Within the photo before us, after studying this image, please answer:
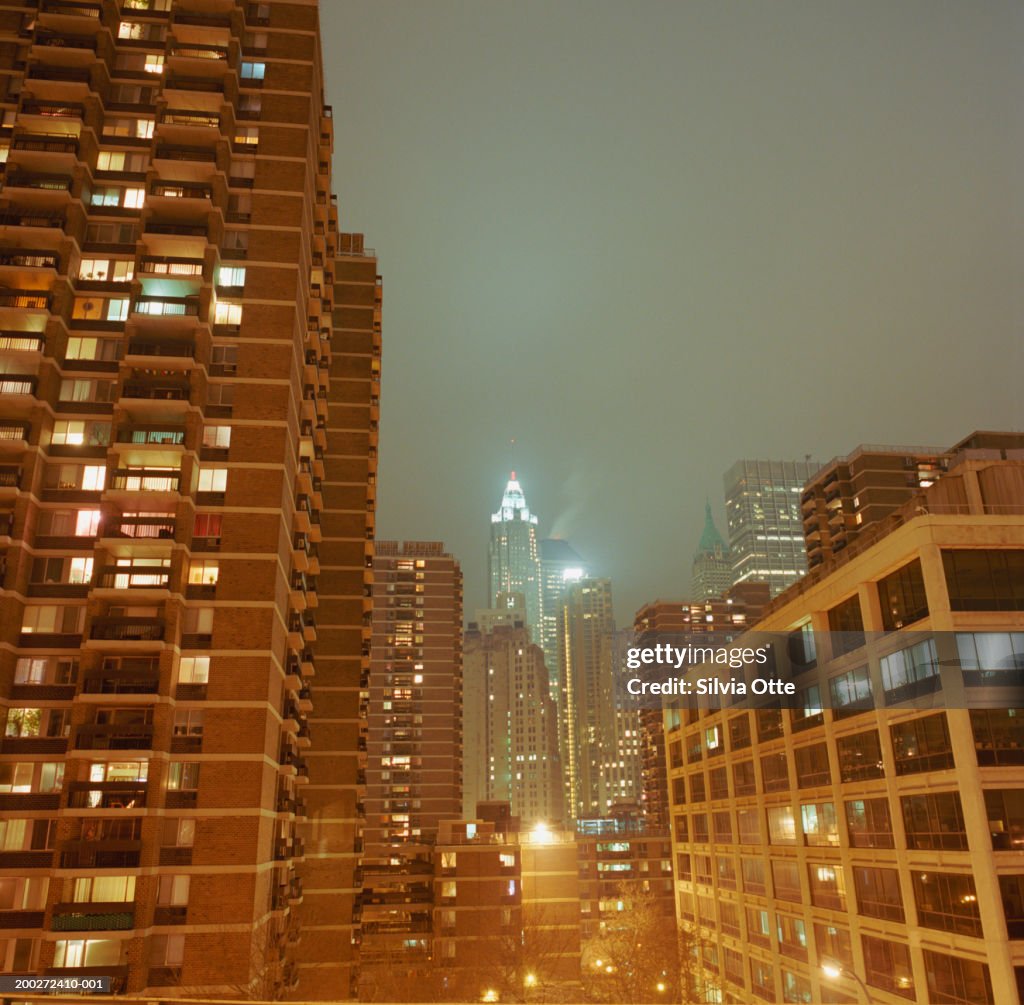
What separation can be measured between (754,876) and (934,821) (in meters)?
25.0

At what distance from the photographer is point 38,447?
39.8m

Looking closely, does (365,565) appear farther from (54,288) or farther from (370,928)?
(370,928)

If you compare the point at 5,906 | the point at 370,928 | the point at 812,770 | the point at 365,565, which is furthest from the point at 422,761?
the point at 5,906

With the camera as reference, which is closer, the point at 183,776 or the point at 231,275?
the point at 183,776

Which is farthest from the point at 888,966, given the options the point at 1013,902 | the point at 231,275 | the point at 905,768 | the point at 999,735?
the point at 231,275

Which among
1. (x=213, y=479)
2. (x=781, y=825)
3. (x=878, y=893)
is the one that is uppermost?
(x=213, y=479)

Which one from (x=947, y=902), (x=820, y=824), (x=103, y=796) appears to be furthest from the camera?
(x=820, y=824)

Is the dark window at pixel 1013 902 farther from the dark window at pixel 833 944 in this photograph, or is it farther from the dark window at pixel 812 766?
the dark window at pixel 812 766

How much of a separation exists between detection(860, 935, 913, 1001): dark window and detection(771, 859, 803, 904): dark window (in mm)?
8331

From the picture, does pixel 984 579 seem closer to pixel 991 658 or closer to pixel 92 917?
pixel 991 658

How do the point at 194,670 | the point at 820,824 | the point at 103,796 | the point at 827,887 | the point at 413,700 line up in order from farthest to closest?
the point at 413,700 < the point at 820,824 < the point at 827,887 < the point at 194,670 < the point at 103,796

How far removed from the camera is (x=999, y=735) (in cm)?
3397

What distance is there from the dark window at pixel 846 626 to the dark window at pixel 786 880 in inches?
546

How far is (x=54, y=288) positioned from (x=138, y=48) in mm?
15019
